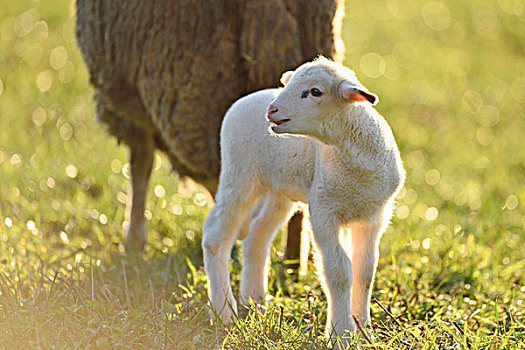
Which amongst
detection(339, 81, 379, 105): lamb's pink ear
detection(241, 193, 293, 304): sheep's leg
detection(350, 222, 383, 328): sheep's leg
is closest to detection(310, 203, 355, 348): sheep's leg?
detection(350, 222, 383, 328): sheep's leg

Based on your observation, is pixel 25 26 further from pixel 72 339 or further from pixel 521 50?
pixel 72 339

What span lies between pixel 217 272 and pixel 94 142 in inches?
151

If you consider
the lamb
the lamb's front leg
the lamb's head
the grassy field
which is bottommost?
the grassy field

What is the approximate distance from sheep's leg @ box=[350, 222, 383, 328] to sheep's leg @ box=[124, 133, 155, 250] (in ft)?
6.94

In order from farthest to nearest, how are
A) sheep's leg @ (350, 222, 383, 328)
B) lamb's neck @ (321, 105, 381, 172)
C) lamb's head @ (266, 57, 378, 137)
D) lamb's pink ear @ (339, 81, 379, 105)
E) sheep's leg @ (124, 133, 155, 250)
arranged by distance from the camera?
1. sheep's leg @ (124, 133, 155, 250)
2. sheep's leg @ (350, 222, 383, 328)
3. lamb's neck @ (321, 105, 381, 172)
4. lamb's head @ (266, 57, 378, 137)
5. lamb's pink ear @ (339, 81, 379, 105)

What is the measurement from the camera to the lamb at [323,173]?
2.93 m

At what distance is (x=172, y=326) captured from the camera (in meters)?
3.29

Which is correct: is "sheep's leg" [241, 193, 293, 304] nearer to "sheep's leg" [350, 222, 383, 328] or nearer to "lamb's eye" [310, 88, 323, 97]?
"sheep's leg" [350, 222, 383, 328]

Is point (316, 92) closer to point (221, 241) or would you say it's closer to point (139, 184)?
point (221, 241)

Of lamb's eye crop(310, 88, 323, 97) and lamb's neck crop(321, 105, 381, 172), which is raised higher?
lamb's eye crop(310, 88, 323, 97)

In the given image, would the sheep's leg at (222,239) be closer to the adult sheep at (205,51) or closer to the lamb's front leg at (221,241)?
the lamb's front leg at (221,241)

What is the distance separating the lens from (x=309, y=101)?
2.92m

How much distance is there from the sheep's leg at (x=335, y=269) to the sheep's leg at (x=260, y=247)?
75cm

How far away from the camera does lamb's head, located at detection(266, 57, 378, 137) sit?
2906 millimetres
